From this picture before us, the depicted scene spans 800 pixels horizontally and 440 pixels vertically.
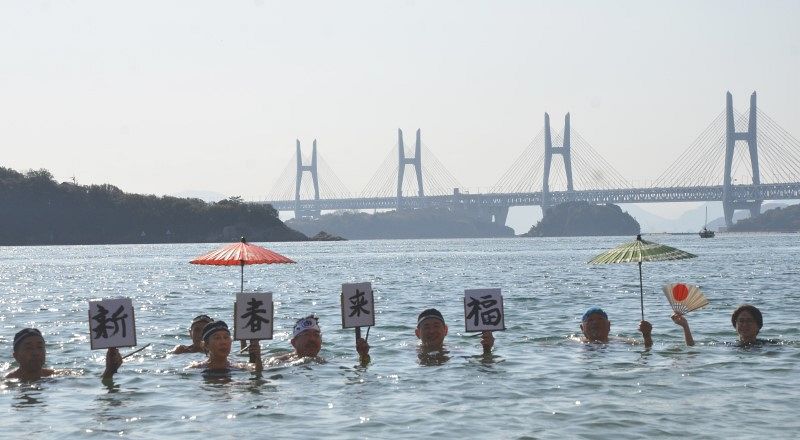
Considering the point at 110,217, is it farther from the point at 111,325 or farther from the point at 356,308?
the point at 111,325

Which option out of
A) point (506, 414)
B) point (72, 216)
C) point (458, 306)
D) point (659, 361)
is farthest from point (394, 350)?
point (72, 216)

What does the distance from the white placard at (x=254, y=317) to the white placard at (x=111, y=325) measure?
1.44 meters

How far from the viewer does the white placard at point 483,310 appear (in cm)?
1684

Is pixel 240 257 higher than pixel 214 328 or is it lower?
higher

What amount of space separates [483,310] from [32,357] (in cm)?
636

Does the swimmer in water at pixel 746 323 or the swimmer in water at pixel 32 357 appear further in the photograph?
the swimmer in water at pixel 746 323

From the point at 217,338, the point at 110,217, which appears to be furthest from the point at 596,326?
the point at 110,217

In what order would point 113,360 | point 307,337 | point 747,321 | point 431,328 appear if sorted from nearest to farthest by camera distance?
1. point 113,360
2. point 307,337
3. point 747,321
4. point 431,328

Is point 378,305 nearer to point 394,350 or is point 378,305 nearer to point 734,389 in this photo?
point 394,350

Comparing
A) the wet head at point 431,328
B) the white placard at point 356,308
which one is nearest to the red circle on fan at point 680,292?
the wet head at point 431,328

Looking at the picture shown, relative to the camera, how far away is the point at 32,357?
1667cm

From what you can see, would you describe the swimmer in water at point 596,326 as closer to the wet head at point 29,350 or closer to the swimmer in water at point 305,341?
the swimmer in water at point 305,341

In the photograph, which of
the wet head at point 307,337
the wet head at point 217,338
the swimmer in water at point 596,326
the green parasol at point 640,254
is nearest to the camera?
the wet head at point 217,338

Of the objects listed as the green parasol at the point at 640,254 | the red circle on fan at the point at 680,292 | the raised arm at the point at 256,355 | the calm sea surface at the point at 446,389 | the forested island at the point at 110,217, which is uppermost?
the forested island at the point at 110,217
